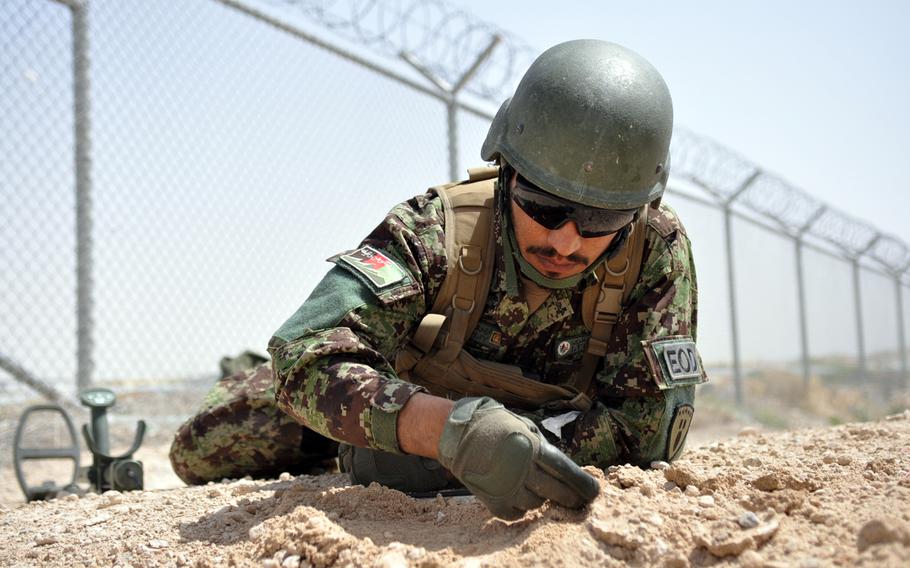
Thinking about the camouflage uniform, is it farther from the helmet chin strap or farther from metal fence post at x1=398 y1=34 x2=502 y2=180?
metal fence post at x1=398 y1=34 x2=502 y2=180

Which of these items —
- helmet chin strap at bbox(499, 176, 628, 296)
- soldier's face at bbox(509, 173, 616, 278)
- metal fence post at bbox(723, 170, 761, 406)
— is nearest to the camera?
soldier's face at bbox(509, 173, 616, 278)

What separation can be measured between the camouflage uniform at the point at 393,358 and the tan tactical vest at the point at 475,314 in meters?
0.04

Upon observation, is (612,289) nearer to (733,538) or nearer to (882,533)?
(733,538)

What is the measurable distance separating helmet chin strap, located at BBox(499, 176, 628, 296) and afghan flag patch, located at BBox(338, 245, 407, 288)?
36 centimetres

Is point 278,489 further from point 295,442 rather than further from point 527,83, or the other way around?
point 527,83

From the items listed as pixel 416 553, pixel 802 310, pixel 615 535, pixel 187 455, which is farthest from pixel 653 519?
pixel 802 310

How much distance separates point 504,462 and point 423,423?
0.23 meters

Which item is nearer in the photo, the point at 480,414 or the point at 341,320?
the point at 480,414

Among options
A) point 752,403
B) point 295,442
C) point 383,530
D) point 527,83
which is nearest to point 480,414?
point 383,530

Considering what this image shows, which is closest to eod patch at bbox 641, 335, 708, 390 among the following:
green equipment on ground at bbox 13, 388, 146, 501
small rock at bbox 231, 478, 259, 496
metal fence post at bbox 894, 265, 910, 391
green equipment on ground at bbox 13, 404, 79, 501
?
small rock at bbox 231, 478, 259, 496

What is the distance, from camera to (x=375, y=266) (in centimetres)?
214

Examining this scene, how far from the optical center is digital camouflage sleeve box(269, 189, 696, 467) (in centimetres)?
185

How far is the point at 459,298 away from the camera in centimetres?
235

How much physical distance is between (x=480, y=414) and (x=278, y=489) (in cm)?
104
